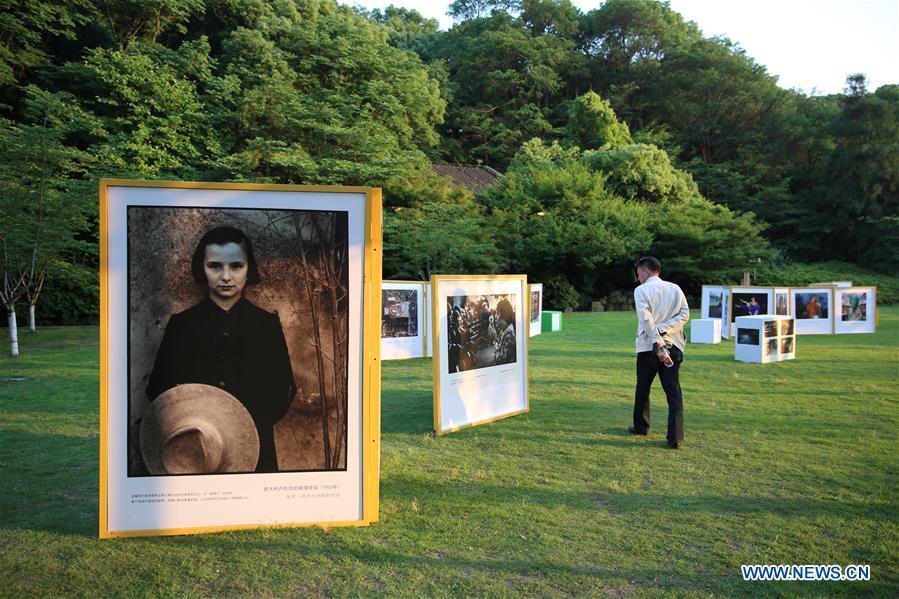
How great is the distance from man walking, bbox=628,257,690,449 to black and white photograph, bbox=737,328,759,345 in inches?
Result: 295

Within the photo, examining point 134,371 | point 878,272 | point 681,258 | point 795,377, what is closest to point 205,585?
point 134,371

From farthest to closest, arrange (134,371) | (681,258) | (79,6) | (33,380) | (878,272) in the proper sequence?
(878,272) → (681,258) → (79,6) → (33,380) → (134,371)

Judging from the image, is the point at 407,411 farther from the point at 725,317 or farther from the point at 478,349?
the point at 725,317

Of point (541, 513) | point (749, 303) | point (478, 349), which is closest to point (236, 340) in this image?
point (541, 513)

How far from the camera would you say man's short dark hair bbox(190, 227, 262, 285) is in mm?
4277

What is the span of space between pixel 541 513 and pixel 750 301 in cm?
1504

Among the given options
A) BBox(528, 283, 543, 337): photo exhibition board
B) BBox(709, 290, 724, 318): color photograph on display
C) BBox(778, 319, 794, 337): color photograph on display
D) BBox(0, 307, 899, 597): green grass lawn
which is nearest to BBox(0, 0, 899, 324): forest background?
BBox(528, 283, 543, 337): photo exhibition board

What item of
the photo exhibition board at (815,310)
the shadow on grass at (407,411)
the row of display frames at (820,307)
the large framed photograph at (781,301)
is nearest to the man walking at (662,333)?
the shadow on grass at (407,411)

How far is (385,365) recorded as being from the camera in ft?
42.0

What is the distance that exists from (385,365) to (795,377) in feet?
24.1

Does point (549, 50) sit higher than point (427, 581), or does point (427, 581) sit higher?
point (549, 50)

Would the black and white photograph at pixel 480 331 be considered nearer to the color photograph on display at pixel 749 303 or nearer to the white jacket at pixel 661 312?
the white jacket at pixel 661 312

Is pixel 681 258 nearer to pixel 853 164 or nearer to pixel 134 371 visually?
pixel 853 164

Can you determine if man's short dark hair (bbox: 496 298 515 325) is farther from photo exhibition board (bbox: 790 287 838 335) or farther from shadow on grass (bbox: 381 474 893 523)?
photo exhibition board (bbox: 790 287 838 335)
